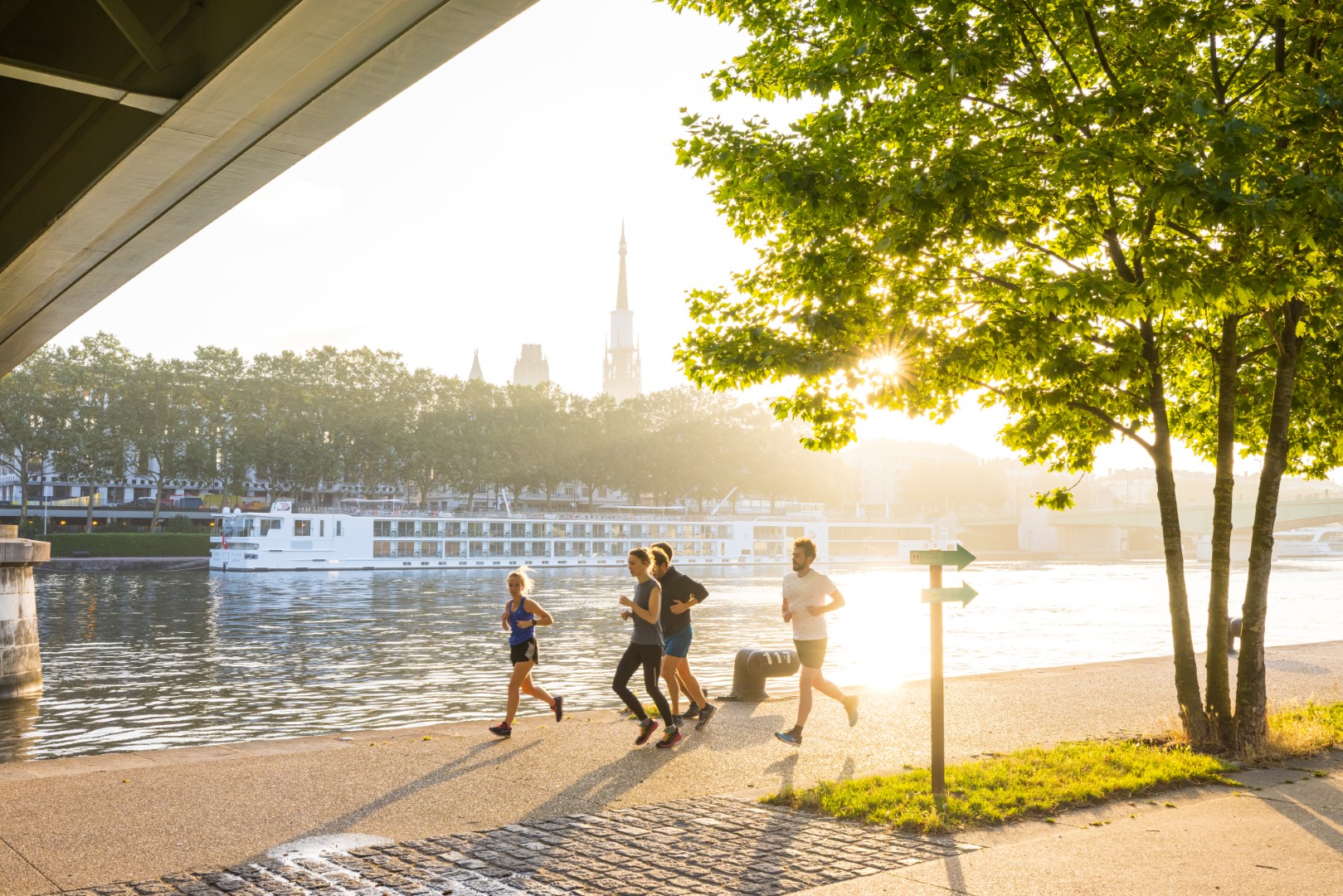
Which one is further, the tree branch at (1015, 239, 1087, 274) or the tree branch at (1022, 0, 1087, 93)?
the tree branch at (1015, 239, 1087, 274)

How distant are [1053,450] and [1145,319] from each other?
→ 277 centimetres

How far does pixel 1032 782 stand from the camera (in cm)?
774

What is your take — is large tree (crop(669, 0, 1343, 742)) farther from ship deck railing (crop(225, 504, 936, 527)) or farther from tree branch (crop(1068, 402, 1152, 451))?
ship deck railing (crop(225, 504, 936, 527))

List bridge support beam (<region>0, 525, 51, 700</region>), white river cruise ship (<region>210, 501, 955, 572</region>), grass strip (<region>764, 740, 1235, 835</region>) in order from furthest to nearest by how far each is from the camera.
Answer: white river cruise ship (<region>210, 501, 955, 572</region>)
bridge support beam (<region>0, 525, 51, 700</region>)
grass strip (<region>764, 740, 1235, 835</region>)

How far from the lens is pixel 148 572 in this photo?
209 ft

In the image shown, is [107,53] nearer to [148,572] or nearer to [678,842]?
[678,842]

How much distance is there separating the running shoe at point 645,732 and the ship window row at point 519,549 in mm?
63302

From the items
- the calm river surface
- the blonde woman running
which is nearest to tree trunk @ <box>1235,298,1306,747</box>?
the blonde woman running

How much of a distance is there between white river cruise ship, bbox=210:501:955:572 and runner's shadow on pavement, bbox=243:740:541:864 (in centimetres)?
5928

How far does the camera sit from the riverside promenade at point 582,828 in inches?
222

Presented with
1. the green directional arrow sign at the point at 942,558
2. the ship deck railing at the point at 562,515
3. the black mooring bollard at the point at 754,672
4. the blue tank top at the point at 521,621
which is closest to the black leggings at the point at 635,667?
the blue tank top at the point at 521,621

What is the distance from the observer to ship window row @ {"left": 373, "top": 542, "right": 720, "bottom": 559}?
7212cm

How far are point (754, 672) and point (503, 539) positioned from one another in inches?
2568

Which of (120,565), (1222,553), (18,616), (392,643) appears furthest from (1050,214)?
(120,565)
